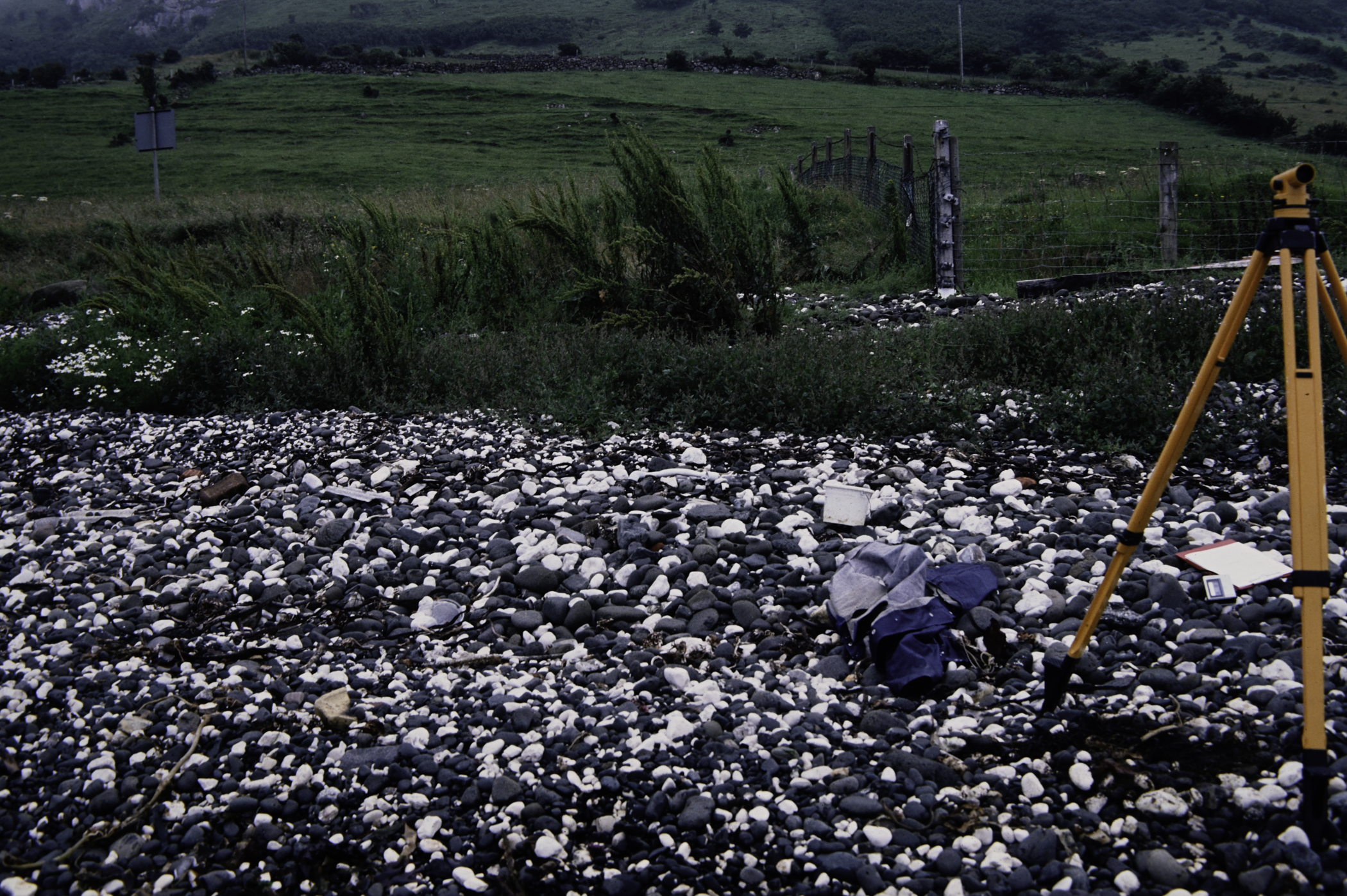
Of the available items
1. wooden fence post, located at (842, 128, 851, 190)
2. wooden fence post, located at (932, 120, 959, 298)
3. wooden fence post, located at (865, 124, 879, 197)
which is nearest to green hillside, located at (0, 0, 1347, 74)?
wooden fence post, located at (842, 128, 851, 190)

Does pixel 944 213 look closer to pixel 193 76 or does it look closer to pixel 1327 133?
pixel 1327 133

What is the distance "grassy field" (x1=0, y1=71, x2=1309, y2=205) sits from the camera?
103 ft

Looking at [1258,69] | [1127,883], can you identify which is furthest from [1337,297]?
[1258,69]

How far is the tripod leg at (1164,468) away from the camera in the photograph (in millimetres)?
2385

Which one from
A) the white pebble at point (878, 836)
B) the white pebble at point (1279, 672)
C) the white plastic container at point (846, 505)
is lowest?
the white pebble at point (878, 836)

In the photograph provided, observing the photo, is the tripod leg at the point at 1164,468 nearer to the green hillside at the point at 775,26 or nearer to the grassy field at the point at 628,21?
the green hillside at the point at 775,26

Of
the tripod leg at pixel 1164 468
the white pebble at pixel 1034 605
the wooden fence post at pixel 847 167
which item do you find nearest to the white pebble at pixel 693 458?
the white pebble at pixel 1034 605

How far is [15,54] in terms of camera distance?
14362cm

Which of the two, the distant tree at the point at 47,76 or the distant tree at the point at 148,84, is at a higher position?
the distant tree at the point at 47,76

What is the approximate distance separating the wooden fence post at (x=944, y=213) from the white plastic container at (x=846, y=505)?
637 cm

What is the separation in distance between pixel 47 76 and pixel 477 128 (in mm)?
36345

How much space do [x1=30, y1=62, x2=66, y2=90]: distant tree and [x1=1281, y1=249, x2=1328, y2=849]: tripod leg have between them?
240 feet

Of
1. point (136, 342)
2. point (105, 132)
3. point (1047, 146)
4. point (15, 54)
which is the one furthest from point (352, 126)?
point (15, 54)

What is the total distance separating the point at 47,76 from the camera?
58.0 metres
